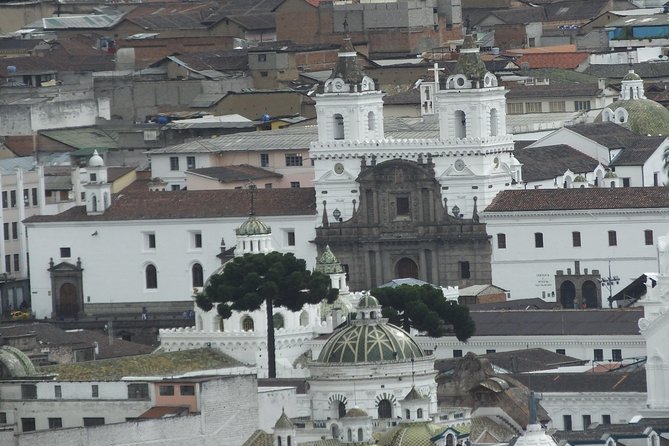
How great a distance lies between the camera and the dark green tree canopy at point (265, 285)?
144 meters

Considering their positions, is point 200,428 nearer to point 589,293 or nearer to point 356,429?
point 356,429

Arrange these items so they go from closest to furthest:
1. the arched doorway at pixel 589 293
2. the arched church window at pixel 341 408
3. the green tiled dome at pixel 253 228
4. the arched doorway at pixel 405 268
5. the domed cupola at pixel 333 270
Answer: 1. the arched church window at pixel 341 408
2. the domed cupola at pixel 333 270
3. the green tiled dome at pixel 253 228
4. the arched doorway at pixel 589 293
5. the arched doorway at pixel 405 268

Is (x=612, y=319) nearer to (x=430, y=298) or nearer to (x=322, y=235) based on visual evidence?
(x=430, y=298)

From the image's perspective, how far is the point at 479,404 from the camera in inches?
4843

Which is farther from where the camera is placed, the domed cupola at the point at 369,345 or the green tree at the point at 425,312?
the green tree at the point at 425,312

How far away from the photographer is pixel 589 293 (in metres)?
161

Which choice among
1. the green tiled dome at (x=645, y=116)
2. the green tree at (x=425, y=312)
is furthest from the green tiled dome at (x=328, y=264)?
the green tiled dome at (x=645, y=116)

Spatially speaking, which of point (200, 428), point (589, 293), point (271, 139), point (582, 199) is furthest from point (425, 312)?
point (271, 139)

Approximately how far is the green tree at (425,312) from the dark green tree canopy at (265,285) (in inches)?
85.8

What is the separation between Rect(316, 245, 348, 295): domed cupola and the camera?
150125 millimetres

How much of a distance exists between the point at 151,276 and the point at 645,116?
29038mm

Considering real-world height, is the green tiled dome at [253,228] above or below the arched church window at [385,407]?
above

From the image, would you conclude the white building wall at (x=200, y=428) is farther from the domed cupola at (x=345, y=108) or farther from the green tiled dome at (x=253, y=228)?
the domed cupola at (x=345, y=108)

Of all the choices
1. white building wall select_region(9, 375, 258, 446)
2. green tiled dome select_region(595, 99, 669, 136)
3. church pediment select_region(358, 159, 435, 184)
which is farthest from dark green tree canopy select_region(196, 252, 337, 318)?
green tiled dome select_region(595, 99, 669, 136)
